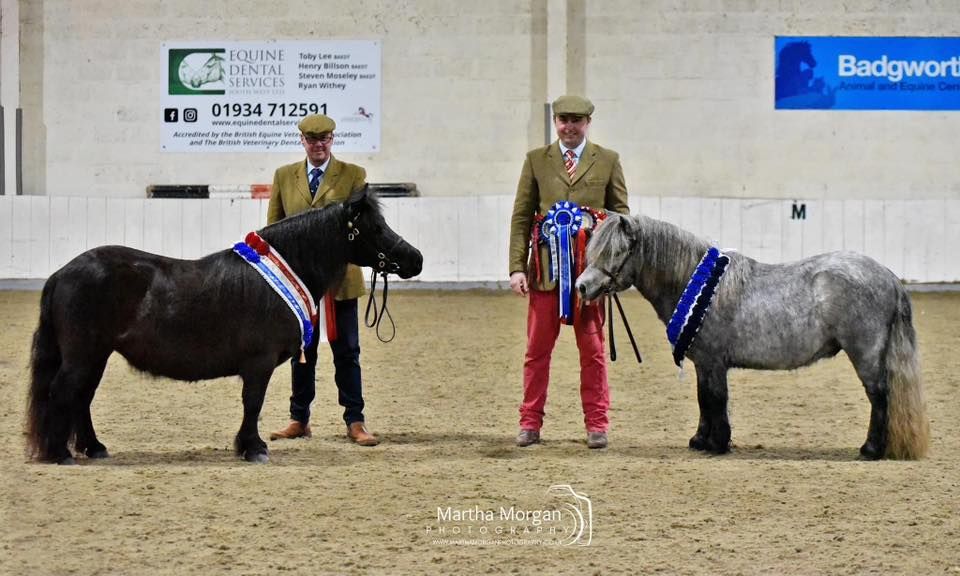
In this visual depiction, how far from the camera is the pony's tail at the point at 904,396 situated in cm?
575

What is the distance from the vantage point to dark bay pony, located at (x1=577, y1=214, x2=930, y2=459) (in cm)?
577

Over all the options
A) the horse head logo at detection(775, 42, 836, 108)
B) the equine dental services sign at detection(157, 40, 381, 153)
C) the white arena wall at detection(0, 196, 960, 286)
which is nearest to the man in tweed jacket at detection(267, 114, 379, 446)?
the white arena wall at detection(0, 196, 960, 286)

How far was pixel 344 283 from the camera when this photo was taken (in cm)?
639

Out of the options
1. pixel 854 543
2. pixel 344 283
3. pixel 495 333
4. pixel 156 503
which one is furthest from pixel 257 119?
pixel 854 543

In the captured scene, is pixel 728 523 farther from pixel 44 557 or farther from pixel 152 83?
pixel 152 83

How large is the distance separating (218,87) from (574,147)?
37.4ft

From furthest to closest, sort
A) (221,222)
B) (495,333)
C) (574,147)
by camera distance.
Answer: (221,222)
(495,333)
(574,147)

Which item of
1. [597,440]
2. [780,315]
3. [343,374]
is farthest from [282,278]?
[780,315]

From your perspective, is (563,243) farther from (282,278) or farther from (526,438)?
(282,278)

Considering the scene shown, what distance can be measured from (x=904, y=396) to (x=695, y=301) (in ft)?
3.46

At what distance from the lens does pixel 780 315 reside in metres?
5.85

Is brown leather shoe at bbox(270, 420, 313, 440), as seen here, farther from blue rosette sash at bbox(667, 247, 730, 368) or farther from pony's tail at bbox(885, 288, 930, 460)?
pony's tail at bbox(885, 288, 930, 460)

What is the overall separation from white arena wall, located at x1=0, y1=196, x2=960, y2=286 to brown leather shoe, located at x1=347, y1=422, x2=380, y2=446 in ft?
30.1

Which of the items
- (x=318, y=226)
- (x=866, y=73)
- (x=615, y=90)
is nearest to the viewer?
(x=318, y=226)
